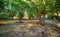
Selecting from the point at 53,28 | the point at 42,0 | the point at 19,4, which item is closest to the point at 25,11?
the point at 19,4

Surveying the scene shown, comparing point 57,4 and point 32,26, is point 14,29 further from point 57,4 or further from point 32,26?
point 57,4

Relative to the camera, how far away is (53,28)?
8.55 m

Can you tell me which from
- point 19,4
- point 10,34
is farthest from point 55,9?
point 10,34

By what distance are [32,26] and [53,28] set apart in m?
1.29

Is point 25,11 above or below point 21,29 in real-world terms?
above

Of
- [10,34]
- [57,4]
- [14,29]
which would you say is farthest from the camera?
[57,4]

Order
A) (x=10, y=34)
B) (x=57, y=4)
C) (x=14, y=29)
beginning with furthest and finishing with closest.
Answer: (x=57, y=4)
(x=14, y=29)
(x=10, y=34)

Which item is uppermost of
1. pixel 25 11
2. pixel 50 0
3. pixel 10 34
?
pixel 50 0

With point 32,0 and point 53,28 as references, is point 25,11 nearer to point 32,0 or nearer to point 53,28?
point 32,0

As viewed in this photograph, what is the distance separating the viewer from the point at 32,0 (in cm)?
823

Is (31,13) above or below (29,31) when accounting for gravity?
above

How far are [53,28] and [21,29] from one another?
1959 mm

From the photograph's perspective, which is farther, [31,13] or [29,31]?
[31,13]

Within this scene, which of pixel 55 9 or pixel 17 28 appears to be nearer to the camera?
pixel 17 28
